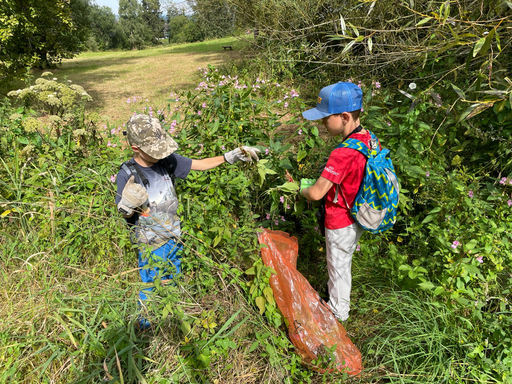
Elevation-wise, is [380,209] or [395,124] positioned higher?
[395,124]

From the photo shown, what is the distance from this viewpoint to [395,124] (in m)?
2.27

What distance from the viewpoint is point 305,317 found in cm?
166

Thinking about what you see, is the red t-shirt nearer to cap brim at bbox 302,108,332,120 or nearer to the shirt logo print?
the shirt logo print

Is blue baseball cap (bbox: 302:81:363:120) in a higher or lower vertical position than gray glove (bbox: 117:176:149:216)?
higher

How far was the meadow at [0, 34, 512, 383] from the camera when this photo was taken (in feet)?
4.84

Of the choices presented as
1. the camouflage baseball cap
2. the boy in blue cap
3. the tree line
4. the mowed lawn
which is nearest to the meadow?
the boy in blue cap

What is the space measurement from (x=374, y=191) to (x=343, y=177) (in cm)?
18

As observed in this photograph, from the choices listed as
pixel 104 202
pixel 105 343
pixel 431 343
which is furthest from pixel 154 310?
pixel 431 343

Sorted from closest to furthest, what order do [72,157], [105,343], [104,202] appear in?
[105,343] → [104,202] → [72,157]

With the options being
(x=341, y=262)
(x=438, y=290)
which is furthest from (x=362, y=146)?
(x=438, y=290)

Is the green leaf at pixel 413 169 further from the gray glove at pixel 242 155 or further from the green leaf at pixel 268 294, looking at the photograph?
the green leaf at pixel 268 294

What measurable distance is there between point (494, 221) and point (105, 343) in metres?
2.47

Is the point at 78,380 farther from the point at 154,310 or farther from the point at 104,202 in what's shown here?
the point at 104,202

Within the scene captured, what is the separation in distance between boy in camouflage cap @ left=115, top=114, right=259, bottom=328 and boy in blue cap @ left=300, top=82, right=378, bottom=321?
0.52m
